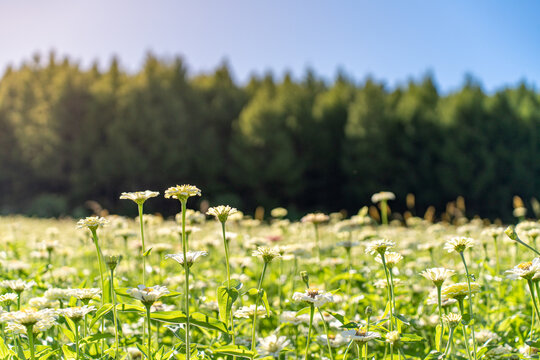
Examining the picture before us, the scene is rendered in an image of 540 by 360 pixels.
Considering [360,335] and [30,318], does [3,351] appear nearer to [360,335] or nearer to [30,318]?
[30,318]

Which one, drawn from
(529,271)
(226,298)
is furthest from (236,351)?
(529,271)

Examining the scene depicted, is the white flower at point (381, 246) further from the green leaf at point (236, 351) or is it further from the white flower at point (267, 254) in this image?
the green leaf at point (236, 351)

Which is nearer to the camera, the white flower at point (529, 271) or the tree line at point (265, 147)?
the white flower at point (529, 271)

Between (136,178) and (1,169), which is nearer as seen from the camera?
(136,178)

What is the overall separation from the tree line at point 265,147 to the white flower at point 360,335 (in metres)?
14.0

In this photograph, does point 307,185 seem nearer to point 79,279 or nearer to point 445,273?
point 79,279

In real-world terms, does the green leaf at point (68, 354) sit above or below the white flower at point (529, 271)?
below

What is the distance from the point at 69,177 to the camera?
16.3m

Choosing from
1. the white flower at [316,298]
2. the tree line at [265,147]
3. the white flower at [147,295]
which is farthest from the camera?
the tree line at [265,147]

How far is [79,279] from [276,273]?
106 centimetres

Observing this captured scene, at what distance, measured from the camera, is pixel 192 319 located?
3.78ft

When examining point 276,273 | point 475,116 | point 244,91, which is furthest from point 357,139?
point 276,273

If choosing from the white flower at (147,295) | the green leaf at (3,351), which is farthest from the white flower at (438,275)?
the green leaf at (3,351)

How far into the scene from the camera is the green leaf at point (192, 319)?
112cm
